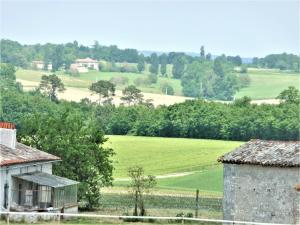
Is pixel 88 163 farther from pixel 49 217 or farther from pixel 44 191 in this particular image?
pixel 49 217

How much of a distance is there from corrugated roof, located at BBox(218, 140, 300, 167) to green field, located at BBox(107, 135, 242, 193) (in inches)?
1057

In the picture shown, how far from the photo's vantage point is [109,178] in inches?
2247

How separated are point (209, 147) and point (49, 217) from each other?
50.4 metres

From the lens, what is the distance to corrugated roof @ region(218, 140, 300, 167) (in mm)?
40969

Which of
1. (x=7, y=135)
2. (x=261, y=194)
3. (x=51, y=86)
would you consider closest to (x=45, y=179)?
(x=7, y=135)

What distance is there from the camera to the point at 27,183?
46.3m

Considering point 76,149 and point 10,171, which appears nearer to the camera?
point 10,171

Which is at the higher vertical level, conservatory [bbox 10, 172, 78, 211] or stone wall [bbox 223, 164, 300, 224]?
stone wall [bbox 223, 164, 300, 224]

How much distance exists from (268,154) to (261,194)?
5.52 ft

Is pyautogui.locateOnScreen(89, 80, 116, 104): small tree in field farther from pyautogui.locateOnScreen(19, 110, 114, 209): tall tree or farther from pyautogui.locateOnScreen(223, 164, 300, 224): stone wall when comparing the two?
pyautogui.locateOnScreen(223, 164, 300, 224): stone wall

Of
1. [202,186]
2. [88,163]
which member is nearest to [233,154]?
[88,163]

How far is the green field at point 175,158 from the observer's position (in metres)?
73.8

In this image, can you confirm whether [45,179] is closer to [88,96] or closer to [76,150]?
[76,150]

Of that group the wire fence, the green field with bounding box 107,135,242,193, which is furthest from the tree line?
the green field with bounding box 107,135,242,193
